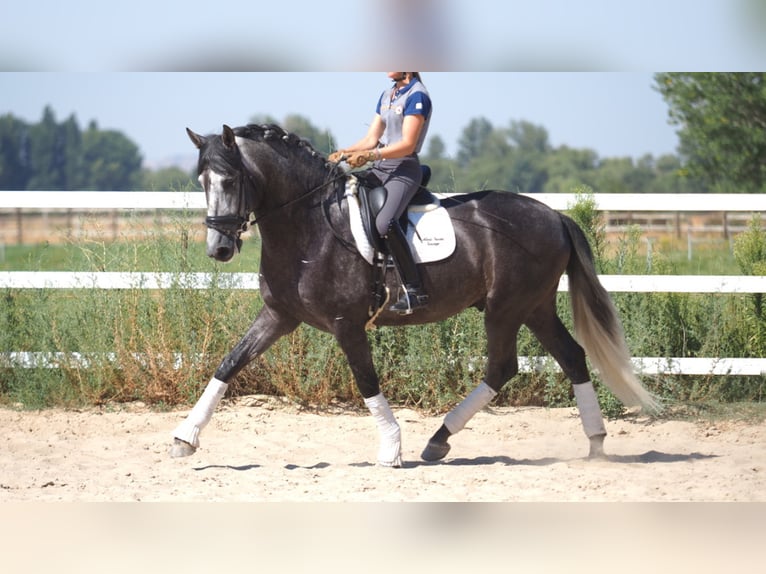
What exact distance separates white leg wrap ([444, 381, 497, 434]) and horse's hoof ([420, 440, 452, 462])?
0.47ft

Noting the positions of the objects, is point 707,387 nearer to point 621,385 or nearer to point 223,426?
point 621,385

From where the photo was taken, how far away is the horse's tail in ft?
21.3

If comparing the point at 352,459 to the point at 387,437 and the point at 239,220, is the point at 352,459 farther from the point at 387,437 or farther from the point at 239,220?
the point at 239,220

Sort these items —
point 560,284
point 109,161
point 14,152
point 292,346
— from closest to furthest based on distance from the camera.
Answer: point 560,284
point 292,346
point 14,152
point 109,161

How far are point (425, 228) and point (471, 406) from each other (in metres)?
1.24

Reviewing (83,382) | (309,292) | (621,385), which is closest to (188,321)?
(83,382)

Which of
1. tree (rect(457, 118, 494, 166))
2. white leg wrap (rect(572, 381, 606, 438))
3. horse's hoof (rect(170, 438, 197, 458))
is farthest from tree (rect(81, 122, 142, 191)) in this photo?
white leg wrap (rect(572, 381, 606, 438))

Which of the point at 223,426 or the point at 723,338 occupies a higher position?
the point at 723,338

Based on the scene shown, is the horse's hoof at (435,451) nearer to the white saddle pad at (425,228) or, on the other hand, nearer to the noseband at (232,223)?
the white saddle pad at (425,228)

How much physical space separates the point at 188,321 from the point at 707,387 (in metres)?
4.62

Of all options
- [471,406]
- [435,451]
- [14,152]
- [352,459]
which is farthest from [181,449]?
[14,152]

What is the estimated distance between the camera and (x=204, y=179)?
18.4 feet

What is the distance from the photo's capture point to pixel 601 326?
6523 millimetres

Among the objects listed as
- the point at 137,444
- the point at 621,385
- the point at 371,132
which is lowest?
the point at 137,444
